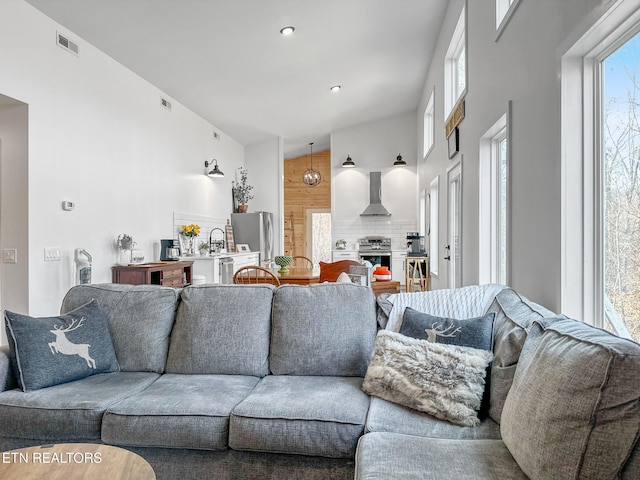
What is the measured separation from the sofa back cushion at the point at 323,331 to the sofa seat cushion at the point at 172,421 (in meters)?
0.42

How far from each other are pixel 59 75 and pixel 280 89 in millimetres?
3202

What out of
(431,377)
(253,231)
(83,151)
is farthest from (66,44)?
(253,231)

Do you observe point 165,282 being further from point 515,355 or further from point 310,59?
point 515,355

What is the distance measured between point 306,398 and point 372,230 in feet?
25.7

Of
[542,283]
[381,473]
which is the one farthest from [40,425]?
[542,283]

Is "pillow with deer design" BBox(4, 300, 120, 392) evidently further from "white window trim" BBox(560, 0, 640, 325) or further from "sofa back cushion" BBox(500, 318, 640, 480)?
"white window trim" BBox(560, 0, 640, 325)

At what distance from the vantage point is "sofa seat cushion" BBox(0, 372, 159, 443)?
6.35 ft

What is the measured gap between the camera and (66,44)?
4.04 metres

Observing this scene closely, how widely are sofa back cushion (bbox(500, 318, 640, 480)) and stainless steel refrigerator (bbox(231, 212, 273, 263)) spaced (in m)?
7.28

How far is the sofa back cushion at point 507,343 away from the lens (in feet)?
5.76

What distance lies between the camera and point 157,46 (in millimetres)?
4668

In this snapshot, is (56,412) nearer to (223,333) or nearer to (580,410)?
(223,333)

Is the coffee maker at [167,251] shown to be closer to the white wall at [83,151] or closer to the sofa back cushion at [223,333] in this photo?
the white wall at [83,151]

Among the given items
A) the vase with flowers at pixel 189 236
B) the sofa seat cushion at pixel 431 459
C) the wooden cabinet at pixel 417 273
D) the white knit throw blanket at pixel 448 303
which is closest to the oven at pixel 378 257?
the wooden cabinet at pixel 417 273
